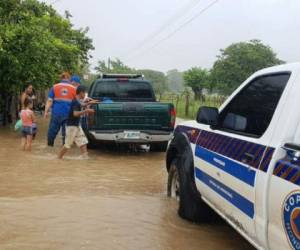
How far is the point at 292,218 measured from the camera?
2.79m

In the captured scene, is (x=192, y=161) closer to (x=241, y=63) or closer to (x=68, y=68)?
(x=68, y=68)

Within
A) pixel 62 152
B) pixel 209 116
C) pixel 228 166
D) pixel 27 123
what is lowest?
pixel 62 152

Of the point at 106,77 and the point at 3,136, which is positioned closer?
the point at 106,77

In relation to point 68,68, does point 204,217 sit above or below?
below

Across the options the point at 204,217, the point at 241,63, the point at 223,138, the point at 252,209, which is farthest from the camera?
the point at 241,63

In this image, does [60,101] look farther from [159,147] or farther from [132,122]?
[159,147]

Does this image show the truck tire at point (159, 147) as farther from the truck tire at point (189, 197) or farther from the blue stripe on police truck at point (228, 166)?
the blue stripe on police truck at point (228, 166)

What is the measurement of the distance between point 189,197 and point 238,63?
51337mm

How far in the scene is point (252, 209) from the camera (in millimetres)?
3379

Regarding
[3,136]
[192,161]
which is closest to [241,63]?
[3,136]

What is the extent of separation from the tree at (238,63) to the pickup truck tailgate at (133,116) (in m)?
41.0

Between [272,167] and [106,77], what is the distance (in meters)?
9.85

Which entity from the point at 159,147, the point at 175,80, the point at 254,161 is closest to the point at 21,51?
the point at 159,147

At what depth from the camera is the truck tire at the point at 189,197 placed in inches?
202
